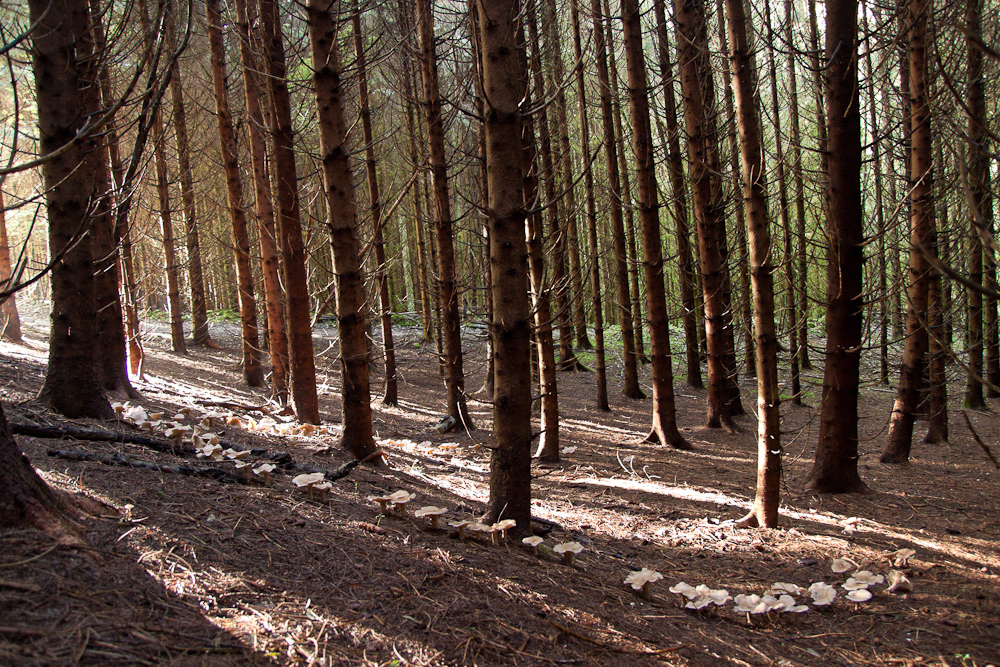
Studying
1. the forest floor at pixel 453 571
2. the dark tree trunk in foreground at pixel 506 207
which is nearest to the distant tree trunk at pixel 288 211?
the forest floor at pixel 453 571

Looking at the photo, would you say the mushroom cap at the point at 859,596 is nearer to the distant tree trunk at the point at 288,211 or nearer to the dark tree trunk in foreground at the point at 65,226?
the dark tree trunk in foreground at the point at 65,226

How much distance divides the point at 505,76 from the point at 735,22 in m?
2.44

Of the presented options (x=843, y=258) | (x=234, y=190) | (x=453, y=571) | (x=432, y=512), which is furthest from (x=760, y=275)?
(x=234, y=190)

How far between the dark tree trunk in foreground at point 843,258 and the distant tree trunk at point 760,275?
139 cm

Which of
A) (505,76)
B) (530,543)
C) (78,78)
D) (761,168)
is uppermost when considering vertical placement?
(78,78)

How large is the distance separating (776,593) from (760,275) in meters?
2.29

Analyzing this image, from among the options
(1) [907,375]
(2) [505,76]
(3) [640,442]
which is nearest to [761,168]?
(2) [505,76]

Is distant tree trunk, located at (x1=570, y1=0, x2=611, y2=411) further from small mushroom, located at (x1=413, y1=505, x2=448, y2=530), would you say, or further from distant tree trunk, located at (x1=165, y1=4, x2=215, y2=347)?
distant tree trunk, located at (x1=165, y1=4, x2=215, y2=347)

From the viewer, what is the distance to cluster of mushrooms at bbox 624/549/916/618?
323cm

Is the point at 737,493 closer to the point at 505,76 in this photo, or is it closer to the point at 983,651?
the point at 983,651

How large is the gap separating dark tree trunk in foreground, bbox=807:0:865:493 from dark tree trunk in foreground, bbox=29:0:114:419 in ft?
21.2

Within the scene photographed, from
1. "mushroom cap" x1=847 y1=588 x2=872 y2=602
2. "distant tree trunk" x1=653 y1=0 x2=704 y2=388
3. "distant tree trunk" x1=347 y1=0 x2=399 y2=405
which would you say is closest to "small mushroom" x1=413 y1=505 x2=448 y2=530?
"mushroom cap" x1=847 y1=588 x2=872 y2=602

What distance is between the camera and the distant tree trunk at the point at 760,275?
4.67 meters

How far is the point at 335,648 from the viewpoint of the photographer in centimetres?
224
